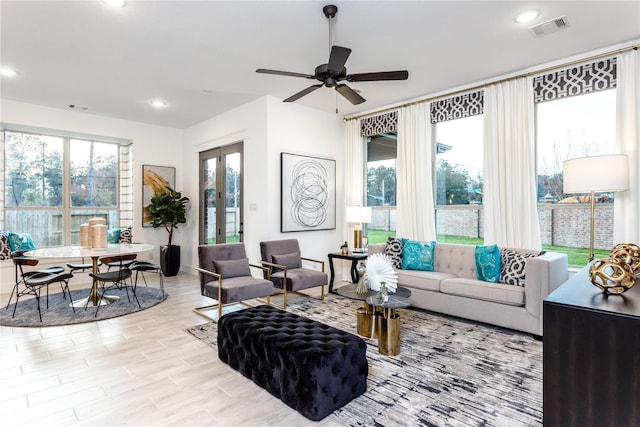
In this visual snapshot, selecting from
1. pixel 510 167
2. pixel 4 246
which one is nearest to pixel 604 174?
pixel 510 167

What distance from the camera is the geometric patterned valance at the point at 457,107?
4.68m

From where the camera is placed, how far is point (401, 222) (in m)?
5.45

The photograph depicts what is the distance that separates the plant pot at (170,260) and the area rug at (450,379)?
3.18 meters

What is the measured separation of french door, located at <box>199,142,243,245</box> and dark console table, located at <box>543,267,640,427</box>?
5126 millimetres

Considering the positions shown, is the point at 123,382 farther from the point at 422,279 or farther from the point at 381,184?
the point at 381,184

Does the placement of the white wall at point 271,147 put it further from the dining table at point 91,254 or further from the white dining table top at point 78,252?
the white dining table top at point 78,252

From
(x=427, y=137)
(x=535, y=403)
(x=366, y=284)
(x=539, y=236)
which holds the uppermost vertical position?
(x=427, y=137)

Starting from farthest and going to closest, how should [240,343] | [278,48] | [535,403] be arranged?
[278,48], [240,343], [535,403]

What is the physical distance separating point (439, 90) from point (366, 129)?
1466 millimetres

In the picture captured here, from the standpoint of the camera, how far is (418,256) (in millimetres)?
4625

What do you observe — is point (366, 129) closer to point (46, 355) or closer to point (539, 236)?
point (539, 236)

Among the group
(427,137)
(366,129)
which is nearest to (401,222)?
(427,137)

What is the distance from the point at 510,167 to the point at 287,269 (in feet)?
10.6

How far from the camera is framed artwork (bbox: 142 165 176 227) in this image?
6.73 metres
